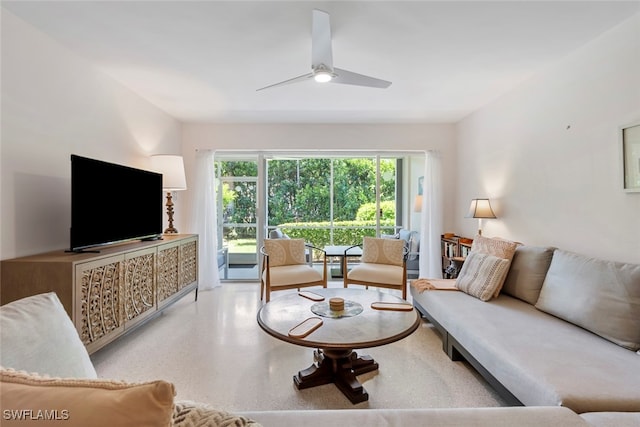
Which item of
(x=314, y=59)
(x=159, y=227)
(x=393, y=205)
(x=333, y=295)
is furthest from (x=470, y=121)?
(x=159, y=227)

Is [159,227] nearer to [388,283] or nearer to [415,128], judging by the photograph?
[388,283]

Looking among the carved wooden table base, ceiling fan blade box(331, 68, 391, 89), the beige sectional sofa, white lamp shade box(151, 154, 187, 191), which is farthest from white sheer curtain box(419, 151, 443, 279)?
white lamp shade box(151, 154, 187, 191)

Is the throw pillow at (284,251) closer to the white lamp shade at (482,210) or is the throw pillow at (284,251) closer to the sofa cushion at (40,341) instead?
the white lamp shade at (482,210)

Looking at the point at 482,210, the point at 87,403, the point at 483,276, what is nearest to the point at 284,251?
the point at 483,276

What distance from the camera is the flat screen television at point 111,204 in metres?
2.25

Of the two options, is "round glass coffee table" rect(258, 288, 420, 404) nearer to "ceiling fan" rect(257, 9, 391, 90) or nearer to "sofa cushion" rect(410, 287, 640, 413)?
"sofa cushion" rect(410, 287, 640, 413)

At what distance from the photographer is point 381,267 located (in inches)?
144

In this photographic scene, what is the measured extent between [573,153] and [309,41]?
2417 mm

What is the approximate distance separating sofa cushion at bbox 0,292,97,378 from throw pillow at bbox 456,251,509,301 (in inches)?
105

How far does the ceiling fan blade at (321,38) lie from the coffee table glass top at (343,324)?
1.80 meters

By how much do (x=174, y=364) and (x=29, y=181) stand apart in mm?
1774

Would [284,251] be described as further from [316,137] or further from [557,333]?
[557,333]

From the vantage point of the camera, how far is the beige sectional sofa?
4.37 feet

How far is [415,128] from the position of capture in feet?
15.4
